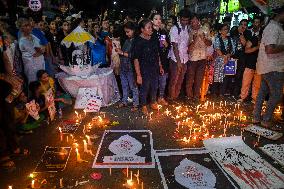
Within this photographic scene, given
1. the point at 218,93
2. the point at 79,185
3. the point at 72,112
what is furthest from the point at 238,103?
the point at 79,185

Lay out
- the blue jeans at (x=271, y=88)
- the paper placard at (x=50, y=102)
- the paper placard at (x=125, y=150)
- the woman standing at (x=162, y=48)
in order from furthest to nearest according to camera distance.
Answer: the woman standing at (x=162, y=48)
the paper placard at (x=50, y=102)
the blue jeans at (x=271, y=88)
the paper placard at (x=125, y=150)

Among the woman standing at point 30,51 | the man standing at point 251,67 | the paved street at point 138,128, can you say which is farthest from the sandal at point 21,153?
the man standing at point 251,67

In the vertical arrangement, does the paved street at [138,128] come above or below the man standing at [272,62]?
below

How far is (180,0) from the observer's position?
48.3 m

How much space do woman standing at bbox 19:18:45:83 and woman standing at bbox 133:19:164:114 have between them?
8.41 ft

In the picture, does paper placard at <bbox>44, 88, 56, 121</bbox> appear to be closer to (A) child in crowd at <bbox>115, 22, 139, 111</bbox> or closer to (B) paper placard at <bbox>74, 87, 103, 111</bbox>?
(B) paper placard at <bbox>74, 87, 103, 111</bbox>

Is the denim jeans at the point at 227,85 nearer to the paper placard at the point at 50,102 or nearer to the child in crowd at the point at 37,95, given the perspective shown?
the paper placard at the point at 50,102

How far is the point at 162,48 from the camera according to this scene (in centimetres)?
747

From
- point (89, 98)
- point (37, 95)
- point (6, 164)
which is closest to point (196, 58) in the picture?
point (89, 98)

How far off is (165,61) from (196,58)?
90 centimetres

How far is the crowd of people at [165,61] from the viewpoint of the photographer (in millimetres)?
6086

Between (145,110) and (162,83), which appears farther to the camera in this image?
(162,83)

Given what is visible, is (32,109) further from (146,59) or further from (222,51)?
(222,51)

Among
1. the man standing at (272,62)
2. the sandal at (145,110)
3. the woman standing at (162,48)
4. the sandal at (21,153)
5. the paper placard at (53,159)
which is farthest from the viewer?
the woman standing at (162,48)
